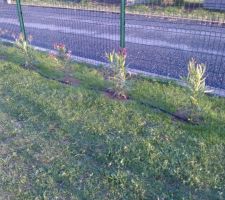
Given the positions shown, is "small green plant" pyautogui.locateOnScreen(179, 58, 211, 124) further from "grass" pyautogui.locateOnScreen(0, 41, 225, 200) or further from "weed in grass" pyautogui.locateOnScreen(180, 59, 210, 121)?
"grass" pyautogui.locateOnScreen(0, 41, 225, 200)

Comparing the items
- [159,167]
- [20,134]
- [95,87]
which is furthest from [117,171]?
[95,87]

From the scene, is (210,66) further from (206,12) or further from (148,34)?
(148,34)

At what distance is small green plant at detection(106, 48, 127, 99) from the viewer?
5.20 m

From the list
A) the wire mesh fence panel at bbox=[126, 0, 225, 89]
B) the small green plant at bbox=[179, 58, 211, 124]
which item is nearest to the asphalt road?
the wire mesh fence panel at bbox=[126, 0, 225, 89]

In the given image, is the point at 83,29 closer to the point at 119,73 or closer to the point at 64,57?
the point at 64,57

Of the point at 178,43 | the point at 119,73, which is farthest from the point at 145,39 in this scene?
Result: the point at 119,73

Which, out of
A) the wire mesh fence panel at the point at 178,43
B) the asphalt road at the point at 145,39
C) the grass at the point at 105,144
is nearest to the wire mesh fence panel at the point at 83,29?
the asphalt road at the point at 145,39

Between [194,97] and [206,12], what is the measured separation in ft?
12.2

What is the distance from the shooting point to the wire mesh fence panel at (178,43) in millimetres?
6847

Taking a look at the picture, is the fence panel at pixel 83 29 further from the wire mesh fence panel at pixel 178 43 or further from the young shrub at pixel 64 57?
the young shrub at pixel 64 57

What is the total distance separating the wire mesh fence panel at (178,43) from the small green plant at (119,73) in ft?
4.98

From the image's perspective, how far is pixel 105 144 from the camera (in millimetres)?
4121

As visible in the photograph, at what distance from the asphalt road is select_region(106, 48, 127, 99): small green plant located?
60.3 inches

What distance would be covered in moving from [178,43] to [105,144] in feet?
20.2
